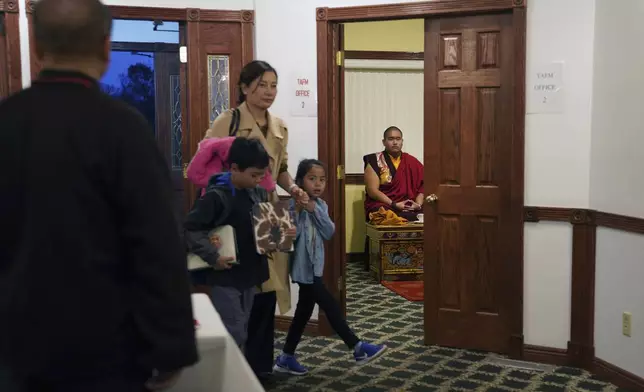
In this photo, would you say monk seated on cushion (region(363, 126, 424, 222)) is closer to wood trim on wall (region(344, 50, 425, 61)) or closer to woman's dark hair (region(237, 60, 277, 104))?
wood trim on wall (region(344, 50, 425, 61))

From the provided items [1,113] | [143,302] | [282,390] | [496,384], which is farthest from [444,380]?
[1,113]

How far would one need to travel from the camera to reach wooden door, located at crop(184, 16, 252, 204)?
4148 millimetres

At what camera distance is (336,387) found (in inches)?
128

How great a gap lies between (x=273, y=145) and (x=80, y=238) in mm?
2120

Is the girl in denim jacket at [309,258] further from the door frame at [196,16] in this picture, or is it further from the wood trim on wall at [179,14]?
the wood trim on wall at [179,14]

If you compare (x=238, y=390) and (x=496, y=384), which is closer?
(x=238, y=390)

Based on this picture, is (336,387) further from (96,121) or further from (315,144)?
(96,121)

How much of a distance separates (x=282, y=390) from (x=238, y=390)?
158 cm

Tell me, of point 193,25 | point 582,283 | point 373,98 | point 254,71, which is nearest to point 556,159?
point 582,283

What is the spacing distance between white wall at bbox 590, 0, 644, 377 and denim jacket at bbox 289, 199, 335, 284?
54.1 inches

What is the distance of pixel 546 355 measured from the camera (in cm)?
361

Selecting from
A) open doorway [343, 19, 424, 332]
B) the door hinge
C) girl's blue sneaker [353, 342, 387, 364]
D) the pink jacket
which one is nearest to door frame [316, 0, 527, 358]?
the door hinge

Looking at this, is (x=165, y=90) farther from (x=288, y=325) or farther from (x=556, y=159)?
(x=556, y=159)

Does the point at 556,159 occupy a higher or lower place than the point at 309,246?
higher
